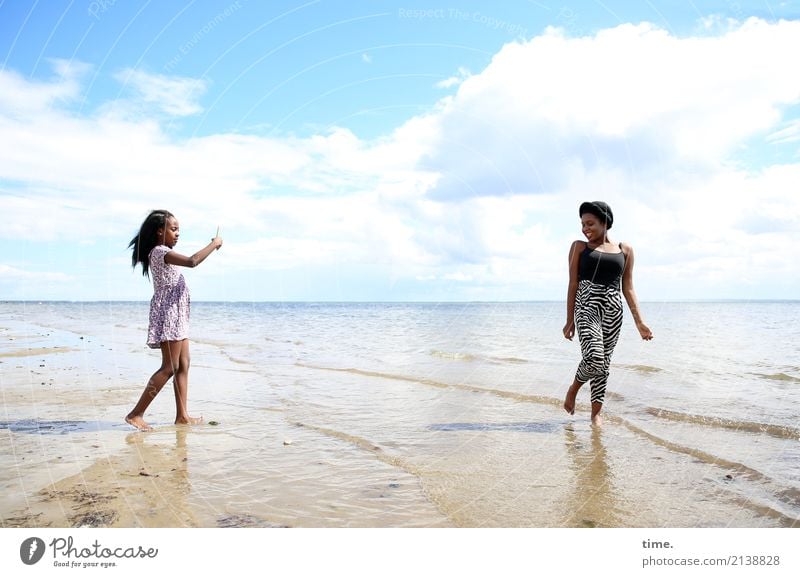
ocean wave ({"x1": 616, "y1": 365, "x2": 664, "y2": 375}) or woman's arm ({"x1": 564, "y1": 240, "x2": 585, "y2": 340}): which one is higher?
woman's arm ({"x1": 564, "y1": 240, "x2": 585, "y2": 340})

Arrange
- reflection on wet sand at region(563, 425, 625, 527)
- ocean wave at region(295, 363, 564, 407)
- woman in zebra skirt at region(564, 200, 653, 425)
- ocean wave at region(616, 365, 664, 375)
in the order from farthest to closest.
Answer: ocean wave at region(616, 365, 664, 375)
ocean wave at region(295, 363, 564, 407)
woman in zebra skirt at region(564, 200, 653, 425)
reflection on wet sand at region(563, 425, 625, 527)

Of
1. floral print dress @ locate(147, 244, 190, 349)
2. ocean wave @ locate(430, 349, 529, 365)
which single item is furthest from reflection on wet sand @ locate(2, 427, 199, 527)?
ocean wave @ locate(430, 349, 529, 365)

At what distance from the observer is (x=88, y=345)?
17109mm

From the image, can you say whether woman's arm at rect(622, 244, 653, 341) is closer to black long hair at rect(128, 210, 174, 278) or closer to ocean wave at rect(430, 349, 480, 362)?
black long hair at rect(128, 210, 174, 278)

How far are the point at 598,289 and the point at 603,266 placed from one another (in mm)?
290

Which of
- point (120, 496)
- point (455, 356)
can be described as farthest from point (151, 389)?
point (455, 356)

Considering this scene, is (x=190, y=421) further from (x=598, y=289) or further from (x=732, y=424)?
(x=732, y=424)

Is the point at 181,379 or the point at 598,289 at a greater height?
the point at 598,289

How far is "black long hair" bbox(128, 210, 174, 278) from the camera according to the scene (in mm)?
6078

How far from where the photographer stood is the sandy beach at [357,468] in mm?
3748

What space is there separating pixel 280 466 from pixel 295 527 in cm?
133
